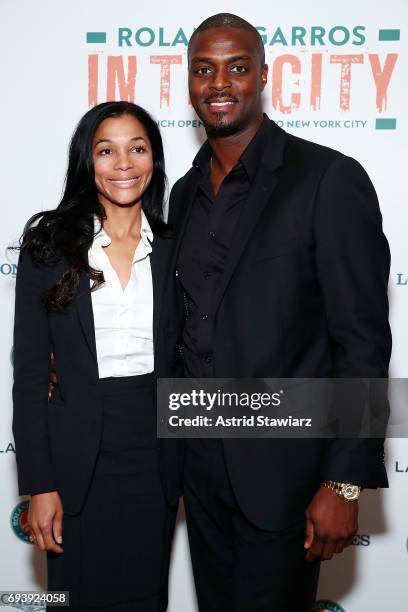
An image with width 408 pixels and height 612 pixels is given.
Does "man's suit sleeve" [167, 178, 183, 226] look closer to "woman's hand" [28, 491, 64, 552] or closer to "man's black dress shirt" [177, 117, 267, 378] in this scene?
"man's black dress shirt" [177, 117, 267, 378]

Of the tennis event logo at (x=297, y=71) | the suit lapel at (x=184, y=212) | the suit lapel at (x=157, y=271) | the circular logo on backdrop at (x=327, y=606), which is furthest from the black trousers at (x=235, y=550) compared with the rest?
the tennis event logo at (x=297, y=71)

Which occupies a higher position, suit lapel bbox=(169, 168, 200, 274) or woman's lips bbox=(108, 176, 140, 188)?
woman's lips bbox=(108, 176, 140, 188)

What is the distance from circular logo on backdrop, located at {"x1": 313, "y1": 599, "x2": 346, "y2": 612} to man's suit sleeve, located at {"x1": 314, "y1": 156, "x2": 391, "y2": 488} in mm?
1249

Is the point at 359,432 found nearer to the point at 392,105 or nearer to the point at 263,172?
the point at 263,172

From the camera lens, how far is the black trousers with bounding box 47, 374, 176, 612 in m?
1.77

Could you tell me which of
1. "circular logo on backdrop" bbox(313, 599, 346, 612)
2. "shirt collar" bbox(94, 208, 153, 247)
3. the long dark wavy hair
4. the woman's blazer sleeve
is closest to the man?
"shirt collar" bbox(94, 208, 153, 247)

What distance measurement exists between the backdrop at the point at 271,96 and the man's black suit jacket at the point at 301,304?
76 cm

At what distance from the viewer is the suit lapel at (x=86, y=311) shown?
1729 millimetres

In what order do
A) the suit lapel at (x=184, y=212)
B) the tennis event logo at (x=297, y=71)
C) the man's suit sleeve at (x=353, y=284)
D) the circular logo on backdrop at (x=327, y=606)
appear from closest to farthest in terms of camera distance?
the man's suit sleeve at (x=353, y=284), the suit lapel at (x=184, y=212), the tennis event logo at (x=297, y=71), the circular logo on backdrop at (x=327, y=606)

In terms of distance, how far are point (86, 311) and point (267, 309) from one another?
488mm

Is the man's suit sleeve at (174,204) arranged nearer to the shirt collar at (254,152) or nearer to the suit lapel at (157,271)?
the suit lapel at (157,271)

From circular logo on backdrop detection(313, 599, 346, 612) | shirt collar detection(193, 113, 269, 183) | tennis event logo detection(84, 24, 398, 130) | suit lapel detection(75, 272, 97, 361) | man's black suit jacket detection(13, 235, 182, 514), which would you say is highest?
tennis event logo detection(84, 24, 398, 130)

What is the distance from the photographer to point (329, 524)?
1529 millimetres

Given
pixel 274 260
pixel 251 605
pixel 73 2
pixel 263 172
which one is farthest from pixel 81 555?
pixel 73 2
